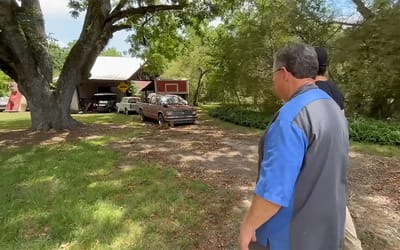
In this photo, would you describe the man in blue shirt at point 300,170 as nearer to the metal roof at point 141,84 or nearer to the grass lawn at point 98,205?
the grass lawn at point 98,205

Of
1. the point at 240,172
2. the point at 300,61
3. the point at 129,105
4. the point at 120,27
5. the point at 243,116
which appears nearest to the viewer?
the point at 300,61

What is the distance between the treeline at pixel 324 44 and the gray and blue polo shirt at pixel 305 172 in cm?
1099

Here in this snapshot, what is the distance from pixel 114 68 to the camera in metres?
31.8

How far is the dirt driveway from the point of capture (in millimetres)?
4176

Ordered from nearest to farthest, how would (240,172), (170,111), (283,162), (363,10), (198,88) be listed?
(283,162) < (240,172) < (363,10) < (170,111) < (198,88)

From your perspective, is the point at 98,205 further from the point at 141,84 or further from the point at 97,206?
the point at 141,84

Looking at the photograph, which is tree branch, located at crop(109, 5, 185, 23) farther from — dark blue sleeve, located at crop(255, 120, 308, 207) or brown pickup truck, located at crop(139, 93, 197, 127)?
dark blue sleeve, located at crop(255, 120, 308, 207)

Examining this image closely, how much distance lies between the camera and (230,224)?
4379 millimetres

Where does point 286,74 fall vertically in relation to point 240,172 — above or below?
above

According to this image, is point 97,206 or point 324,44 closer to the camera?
point 97,206

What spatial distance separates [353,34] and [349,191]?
28.1ft

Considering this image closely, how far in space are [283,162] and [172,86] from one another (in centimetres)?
2873

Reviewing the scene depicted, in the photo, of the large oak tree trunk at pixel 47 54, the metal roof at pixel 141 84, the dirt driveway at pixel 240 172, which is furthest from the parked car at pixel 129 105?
the dirt driveway at pixel 240 172

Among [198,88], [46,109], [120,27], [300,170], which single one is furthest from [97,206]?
[198,88]
